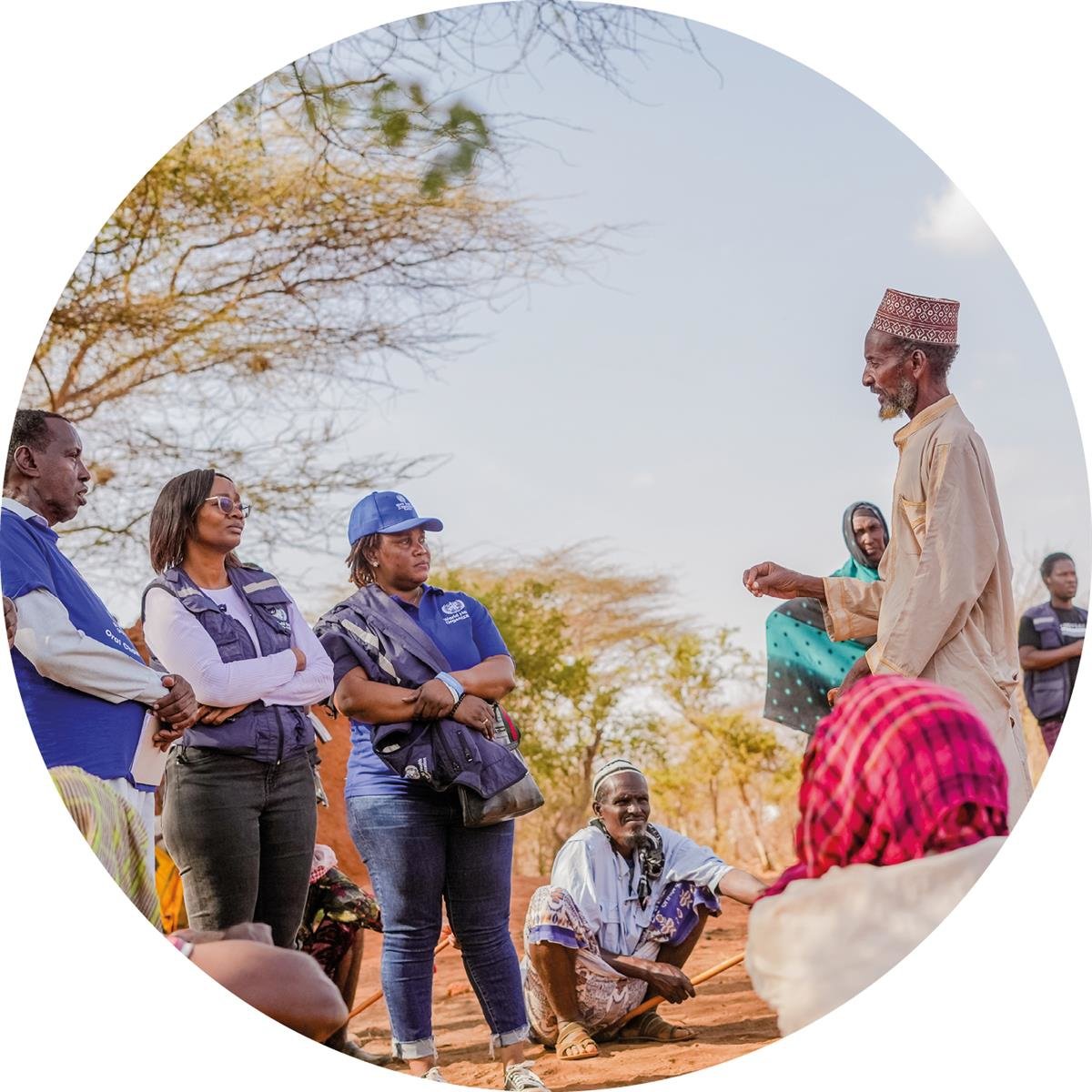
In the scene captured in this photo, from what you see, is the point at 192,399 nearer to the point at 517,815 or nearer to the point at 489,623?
the point at 489,623

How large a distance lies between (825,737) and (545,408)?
4.46 feet

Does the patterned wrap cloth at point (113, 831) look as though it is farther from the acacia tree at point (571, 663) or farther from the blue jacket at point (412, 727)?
the acacia tree at point (571, 663)

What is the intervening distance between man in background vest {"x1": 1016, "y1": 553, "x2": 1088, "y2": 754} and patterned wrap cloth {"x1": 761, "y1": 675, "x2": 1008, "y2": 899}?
871 millimetres

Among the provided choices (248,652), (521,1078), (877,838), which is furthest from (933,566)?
(248,652)

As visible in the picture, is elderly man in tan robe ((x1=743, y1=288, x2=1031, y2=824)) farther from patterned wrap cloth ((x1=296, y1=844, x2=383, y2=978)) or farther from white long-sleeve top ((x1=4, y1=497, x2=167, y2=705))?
white long-sleeve top ((x1=4, y1=497, x2=167, y2=705))

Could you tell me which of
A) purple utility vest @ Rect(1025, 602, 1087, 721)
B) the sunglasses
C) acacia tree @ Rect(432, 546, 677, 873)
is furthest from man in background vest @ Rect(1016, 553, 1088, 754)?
the sunglasses

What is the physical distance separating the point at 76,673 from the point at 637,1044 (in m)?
2.05

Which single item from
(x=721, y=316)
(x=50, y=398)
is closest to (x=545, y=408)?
(x=721, y=316)

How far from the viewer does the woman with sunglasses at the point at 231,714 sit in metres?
4.32

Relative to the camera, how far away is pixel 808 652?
15.0 ft

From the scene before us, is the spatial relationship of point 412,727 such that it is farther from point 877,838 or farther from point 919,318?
point 919,318

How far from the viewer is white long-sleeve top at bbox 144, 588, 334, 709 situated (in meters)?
4.31

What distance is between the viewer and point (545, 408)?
14.9 feet

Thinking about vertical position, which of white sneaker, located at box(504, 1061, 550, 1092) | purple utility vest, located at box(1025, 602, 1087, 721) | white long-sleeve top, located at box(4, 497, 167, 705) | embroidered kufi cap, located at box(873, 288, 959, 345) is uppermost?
embroidered kufi cap, located at box(873, 288, 959, 345)
